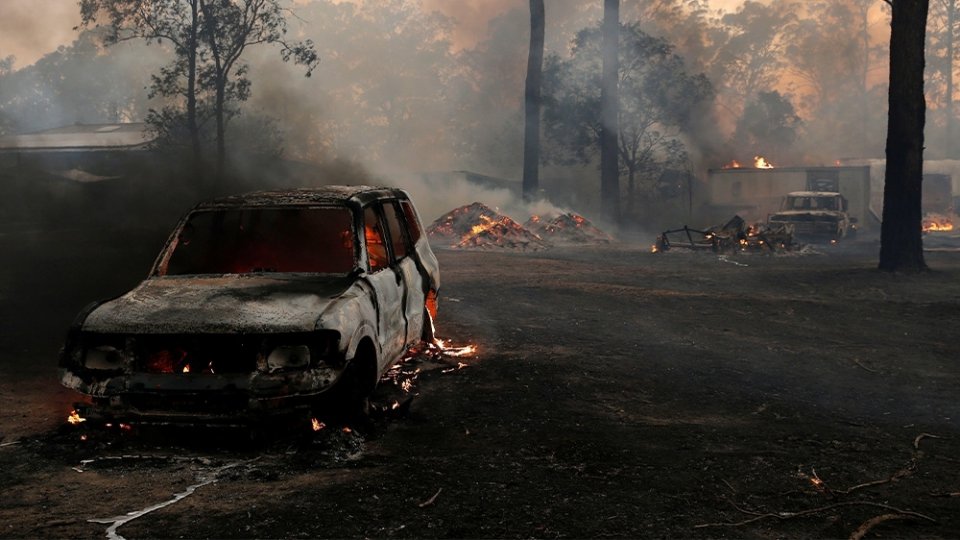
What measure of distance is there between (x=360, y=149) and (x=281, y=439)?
67586mm

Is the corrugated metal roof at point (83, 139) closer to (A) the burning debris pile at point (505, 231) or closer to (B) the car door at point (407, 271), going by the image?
(A) the burning debris pile at point (505, 231)

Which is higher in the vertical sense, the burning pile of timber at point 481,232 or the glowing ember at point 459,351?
the burning pile of timber at point 481,232

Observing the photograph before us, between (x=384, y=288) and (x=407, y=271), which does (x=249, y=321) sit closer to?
(x=384, y=288)

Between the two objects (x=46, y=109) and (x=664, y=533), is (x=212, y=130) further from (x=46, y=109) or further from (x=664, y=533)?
(x=46, y=109)

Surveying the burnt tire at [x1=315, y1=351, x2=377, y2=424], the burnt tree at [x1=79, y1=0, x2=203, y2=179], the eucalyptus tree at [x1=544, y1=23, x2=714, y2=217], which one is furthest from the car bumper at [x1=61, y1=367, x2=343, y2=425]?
the eucalyptus tree at [x1=544, y1=23, x2=714, y2=217]

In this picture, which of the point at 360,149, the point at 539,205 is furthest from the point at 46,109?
the point at 539,205

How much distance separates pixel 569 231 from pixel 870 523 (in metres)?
25.2

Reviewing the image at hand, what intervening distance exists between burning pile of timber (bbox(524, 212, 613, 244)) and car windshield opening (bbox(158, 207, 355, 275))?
2226cm

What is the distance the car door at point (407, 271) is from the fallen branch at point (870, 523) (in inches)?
153

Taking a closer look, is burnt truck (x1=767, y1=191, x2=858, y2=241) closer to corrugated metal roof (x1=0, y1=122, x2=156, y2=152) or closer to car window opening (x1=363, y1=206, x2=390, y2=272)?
car window opening (x1=363, y1=206, x2=390, y2=272)

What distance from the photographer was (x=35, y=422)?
632cm

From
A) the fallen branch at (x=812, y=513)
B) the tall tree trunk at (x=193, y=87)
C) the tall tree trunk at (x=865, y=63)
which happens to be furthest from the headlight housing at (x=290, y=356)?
the tall tree trunk at (x=865, y=63)

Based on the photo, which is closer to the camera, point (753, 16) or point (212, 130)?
point (212, 130)

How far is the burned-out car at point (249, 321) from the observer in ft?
17.1
